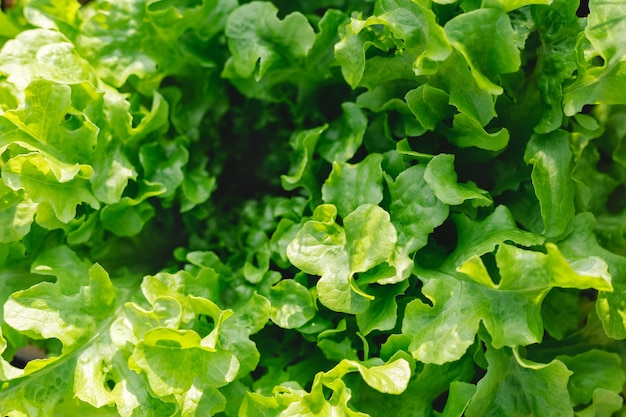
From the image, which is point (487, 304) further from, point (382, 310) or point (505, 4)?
point (505, 4)

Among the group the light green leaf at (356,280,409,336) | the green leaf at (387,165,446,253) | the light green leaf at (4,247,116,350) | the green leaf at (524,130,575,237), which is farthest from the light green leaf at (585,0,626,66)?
the light green leaf at (4,247,116,350)

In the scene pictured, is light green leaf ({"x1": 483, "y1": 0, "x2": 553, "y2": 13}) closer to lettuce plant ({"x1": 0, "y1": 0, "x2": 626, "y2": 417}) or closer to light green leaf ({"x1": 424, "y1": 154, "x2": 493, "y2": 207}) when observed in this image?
lettuce plant ({"x1": 0, "y1": 0, "x2": 626, "y2": 417})

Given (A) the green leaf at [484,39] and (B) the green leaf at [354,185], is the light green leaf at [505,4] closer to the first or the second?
(A) the green leaf at [484,39]

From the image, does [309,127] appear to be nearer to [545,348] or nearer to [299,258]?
[299,258]

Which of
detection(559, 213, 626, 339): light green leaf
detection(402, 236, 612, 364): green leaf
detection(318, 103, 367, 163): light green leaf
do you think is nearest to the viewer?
detection(402, 236, 612, 364): green leaf

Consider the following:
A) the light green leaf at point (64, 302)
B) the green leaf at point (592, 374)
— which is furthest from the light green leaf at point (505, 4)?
the light green leaf at point (64, 302)

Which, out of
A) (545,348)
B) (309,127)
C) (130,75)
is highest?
(130,75)

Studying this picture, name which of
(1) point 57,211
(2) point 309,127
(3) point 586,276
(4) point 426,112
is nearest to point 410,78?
(4) point 426,112

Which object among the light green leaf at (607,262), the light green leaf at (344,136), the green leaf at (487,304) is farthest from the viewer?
the light green leaf at (344,136)
